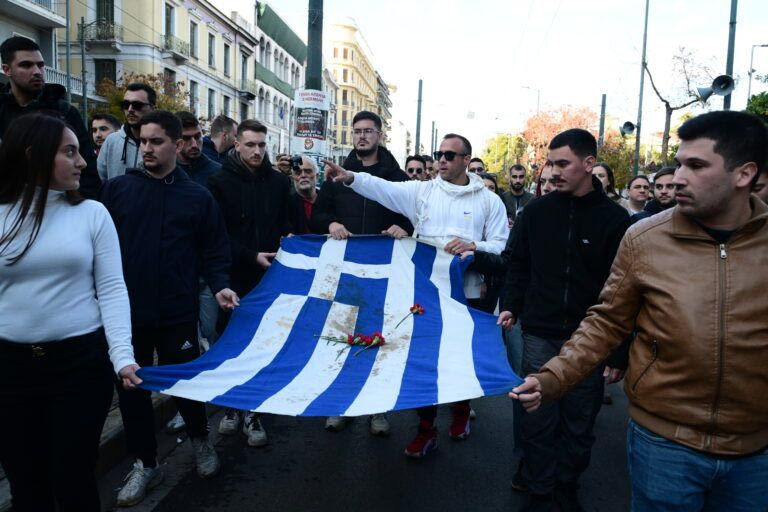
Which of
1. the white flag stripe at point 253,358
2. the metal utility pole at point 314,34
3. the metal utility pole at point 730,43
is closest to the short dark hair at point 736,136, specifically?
the white flag stripe at point 253,358

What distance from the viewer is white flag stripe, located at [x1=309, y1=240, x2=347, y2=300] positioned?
178 inches

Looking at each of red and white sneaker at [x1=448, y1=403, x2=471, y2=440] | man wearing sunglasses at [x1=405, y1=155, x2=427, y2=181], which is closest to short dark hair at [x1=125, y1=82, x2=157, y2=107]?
red and white sneaker at [x1=448, y1=403, x2=471, y2=440]

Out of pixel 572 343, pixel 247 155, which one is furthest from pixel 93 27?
pixel 572 343

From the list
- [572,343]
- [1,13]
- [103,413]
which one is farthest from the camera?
[1,13]

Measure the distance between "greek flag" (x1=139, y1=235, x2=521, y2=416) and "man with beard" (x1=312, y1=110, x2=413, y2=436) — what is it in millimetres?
406

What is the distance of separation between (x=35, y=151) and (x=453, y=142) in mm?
2853

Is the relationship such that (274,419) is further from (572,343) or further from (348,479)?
(572,343)

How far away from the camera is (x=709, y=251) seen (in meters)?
2.24

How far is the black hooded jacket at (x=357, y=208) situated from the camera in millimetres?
5234

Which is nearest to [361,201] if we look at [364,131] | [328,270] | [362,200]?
[362,200]

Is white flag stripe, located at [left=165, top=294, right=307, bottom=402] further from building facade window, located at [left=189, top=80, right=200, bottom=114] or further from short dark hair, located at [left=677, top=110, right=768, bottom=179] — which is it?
building facade window, located at [left=189, top=80, right=200, bottom=114]

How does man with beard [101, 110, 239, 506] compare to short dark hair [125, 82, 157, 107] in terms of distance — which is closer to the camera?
man with beard [101, 110, 239, 506]

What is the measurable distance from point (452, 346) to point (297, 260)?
4.81 ft

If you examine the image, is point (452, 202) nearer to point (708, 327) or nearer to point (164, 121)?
point (164, 121)
